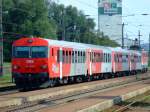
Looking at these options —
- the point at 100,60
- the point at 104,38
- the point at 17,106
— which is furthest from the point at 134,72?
the point at 104,38

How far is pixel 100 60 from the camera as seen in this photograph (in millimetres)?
44875

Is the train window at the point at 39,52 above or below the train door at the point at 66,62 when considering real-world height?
above

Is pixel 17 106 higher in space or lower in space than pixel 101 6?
lower

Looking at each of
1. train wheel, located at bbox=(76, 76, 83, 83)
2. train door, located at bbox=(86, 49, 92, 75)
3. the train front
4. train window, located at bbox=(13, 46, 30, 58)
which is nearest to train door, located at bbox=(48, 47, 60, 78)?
the train front

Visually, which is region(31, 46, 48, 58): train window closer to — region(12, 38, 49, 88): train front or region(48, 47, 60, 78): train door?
region(12, 38, 49, 88): train front

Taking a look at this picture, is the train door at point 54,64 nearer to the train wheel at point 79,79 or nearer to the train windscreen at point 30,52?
the train windscreen at point 30,52

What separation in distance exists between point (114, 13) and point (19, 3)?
80.1m

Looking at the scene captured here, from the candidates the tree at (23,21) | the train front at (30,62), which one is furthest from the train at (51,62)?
the tree at (23,21)

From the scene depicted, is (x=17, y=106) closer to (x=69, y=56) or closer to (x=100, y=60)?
(x=69, y=56)

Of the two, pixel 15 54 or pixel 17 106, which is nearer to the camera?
pixel 17 106

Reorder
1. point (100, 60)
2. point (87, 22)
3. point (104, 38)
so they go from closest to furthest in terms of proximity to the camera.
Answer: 1. point (100, 60)
2. point (104, 38)
3. point (87, 22)

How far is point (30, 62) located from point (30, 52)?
63 centimetres

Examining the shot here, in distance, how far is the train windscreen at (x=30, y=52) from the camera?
102ft

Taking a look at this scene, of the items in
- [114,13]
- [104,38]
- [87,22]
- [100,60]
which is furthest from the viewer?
[114,13]
